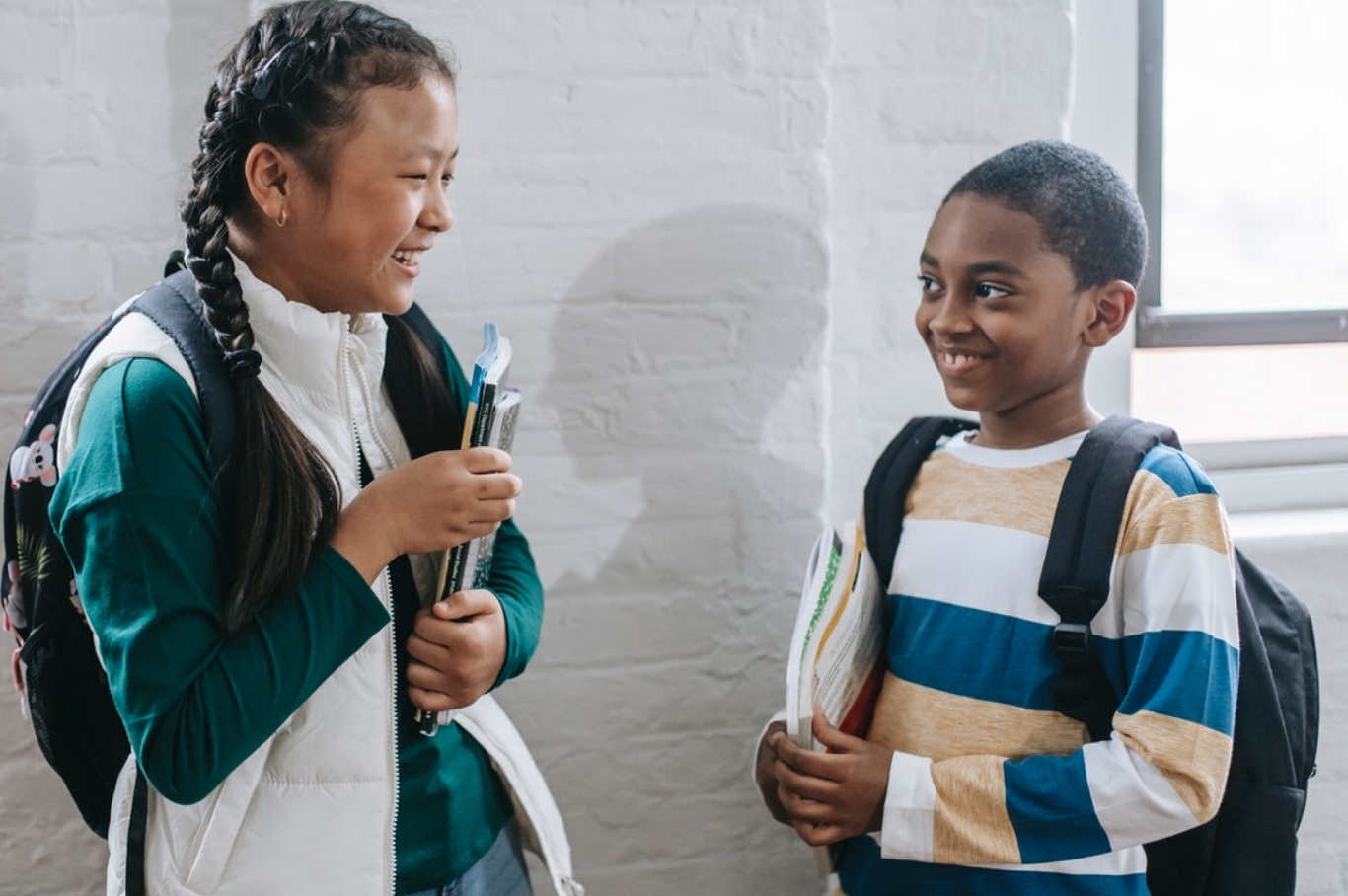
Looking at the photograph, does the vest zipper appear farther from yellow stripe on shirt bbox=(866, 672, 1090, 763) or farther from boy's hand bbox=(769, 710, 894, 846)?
yellow stripe on shirt bbox=(866, 672, 1090, 763)

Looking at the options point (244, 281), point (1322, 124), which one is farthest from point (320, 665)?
point (1322, 124)

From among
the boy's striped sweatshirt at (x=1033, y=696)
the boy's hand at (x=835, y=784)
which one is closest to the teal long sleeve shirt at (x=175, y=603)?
the boy's hand at (x=835, y=784)

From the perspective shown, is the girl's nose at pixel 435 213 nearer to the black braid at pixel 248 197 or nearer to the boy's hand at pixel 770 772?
the black braid at pixel 248 197

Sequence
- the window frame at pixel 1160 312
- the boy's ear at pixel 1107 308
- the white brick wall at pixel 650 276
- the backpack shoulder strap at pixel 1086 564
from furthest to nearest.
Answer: the window frame at pixel 1160 312, the white brick wall at pixel 650 276, the boy's ear at pixel 1107 308, the backpack shoulder strap at pixel 1086 564

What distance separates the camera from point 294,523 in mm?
852

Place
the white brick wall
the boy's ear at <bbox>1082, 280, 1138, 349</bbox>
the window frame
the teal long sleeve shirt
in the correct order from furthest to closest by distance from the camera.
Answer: the window frame, the white brick wall, the boy's ear at <bbox>1082, 280, 1138, 349</bbox>, the teal long sleeve shirt

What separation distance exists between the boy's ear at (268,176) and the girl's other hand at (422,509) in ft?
0.77

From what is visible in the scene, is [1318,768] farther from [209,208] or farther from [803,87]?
[209,208]

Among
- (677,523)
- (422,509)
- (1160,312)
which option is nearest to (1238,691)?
(677,523)

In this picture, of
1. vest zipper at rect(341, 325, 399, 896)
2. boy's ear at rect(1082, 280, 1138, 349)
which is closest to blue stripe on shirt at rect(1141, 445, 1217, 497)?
boy's ear at rect(1082, 280, 1138, 349)

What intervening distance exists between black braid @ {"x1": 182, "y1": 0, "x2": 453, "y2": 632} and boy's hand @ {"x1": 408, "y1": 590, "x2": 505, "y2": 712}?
0.43ft

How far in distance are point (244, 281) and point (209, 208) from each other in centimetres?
6

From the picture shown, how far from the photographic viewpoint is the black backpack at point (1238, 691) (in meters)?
1.01

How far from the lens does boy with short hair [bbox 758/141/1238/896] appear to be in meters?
0.97
